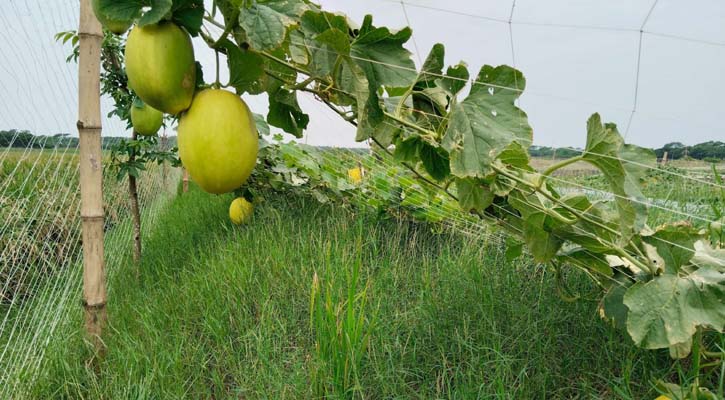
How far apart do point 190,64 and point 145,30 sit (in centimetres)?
8

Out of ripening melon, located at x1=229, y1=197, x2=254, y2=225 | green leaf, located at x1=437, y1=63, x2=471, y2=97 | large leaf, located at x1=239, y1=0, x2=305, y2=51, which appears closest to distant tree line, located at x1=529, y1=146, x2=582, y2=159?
green leaf, located at x1=437, y1=63, x2=471, y2=97

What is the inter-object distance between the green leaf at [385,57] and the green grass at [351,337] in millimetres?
594

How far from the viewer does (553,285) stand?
1711mm

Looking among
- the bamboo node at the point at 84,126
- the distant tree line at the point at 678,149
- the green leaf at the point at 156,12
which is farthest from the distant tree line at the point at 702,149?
the bamboo node at the point at 84,126

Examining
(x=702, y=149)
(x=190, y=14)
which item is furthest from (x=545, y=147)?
(x=190, y=14)

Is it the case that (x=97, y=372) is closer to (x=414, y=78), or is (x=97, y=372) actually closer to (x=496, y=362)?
(x=496, y=362)

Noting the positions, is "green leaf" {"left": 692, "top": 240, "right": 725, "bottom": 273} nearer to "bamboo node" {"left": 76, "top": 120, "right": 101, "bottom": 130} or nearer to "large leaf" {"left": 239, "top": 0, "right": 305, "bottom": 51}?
"large leaf" {"left": 239, "top": 0, "right": 305, "bottom": 51}

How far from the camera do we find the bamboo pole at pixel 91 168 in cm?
155

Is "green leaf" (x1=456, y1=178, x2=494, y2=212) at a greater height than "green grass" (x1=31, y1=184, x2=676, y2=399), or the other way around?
"green leaf" (x1=456, y1=178, x2=494, y2=212)

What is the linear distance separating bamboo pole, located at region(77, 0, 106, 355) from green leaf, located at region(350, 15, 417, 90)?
99cm

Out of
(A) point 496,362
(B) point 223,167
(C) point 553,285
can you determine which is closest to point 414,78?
(B) point 223,167

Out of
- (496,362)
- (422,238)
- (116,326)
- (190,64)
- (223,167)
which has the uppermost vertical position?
(190,64)

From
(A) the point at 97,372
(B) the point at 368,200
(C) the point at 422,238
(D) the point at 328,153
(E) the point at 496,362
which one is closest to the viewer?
(E) the point at 496,362

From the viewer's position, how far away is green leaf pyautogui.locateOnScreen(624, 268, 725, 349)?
1007 millimetres
